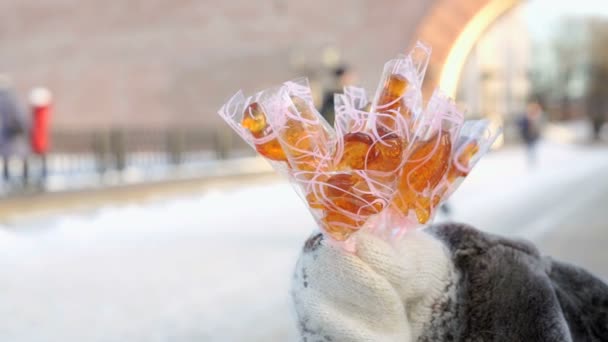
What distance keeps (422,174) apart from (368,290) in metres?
0.35

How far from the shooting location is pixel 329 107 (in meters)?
9.08

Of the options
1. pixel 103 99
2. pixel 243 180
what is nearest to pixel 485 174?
pixel 243 180

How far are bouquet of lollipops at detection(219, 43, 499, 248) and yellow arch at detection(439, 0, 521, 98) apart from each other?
1765cm

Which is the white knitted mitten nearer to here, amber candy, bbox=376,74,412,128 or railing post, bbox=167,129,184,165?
amber candy, bbox=376,74,412,128

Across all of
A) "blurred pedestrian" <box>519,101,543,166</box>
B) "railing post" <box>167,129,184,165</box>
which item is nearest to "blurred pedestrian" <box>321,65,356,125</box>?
"railing post" <box>167,129,184,165</box>

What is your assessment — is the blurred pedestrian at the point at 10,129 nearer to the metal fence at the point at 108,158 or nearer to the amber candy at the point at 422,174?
the metal fence at the point at 108,158

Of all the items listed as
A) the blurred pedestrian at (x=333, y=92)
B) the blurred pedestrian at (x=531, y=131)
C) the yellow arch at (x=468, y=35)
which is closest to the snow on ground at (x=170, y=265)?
the blurred pedestrian at (x=333, y=92)

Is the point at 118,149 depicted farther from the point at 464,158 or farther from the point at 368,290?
the point at 368,290

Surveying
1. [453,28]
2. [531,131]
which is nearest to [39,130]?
[453,28]

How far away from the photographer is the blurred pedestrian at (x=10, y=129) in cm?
1207

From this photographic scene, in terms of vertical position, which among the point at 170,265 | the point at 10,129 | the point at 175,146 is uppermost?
the point at 170,265

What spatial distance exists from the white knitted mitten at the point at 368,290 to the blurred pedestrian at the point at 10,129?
10738mm

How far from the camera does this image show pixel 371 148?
2.05 metres

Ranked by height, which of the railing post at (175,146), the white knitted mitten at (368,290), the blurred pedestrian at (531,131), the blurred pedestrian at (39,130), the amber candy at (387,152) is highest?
the amber candy at (387,152)
